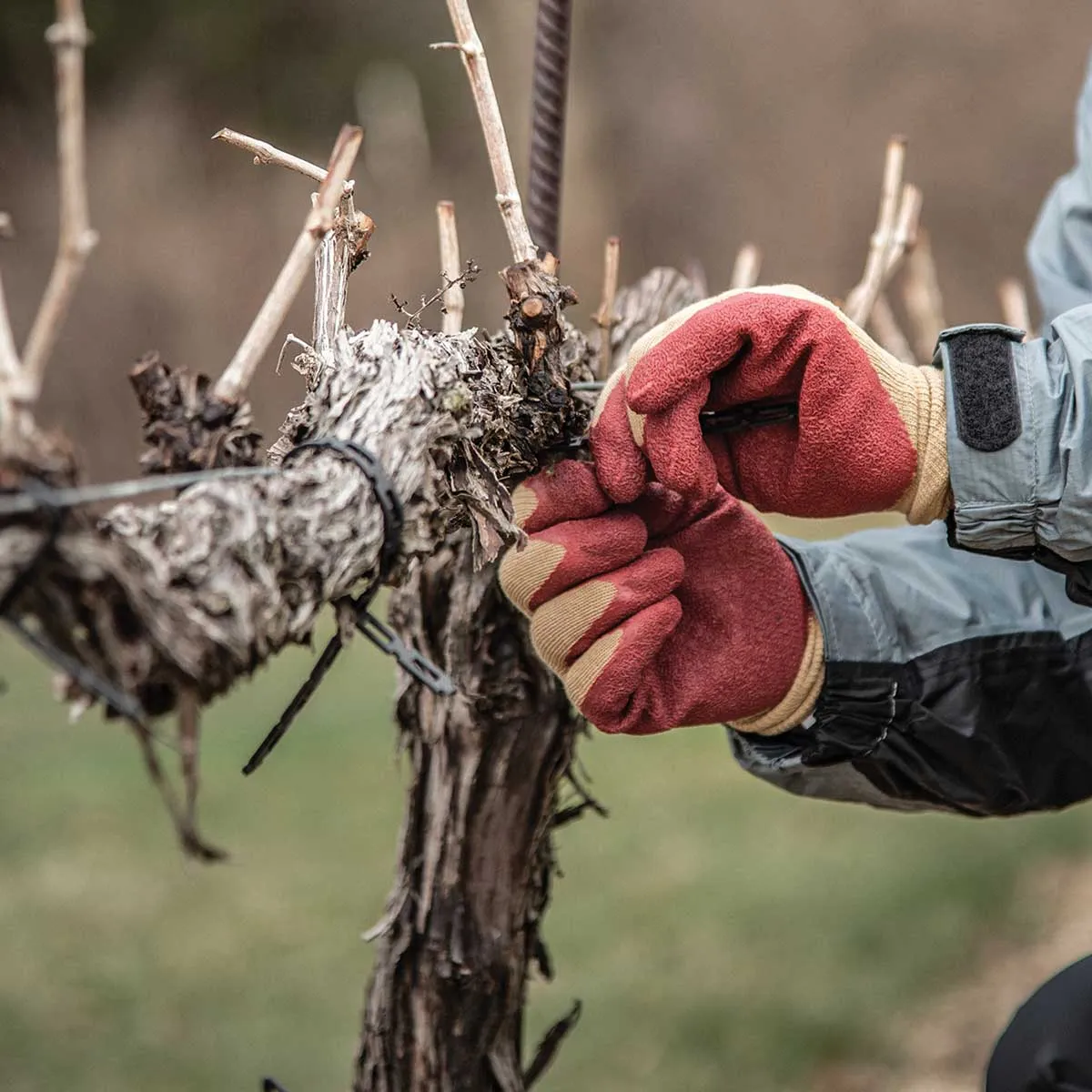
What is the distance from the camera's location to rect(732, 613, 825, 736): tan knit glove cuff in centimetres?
117

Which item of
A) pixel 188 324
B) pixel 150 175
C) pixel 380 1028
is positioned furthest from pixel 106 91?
pixel 380 1028

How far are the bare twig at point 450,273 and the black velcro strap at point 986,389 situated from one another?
42cm

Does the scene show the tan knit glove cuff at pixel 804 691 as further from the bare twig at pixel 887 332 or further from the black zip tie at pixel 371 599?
the bare twig at pixel 887 332

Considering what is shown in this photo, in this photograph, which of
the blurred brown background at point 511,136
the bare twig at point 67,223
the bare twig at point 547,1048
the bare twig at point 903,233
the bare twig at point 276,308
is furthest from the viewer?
the blurred brown background at point 511,136

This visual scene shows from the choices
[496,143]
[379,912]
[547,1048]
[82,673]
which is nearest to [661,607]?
[496,143]

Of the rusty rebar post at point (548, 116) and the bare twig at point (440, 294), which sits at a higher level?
the rusty rebar post at point (548, 116)

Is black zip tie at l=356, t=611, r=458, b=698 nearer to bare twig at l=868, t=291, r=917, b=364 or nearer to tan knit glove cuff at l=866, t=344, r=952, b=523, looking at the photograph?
tan knit glove cuff at l=866, t=344, r=952, b=523

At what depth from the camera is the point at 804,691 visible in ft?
3.85

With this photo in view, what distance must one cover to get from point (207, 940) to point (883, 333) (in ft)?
6.55

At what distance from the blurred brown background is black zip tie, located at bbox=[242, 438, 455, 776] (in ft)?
16.2

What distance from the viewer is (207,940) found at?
278cm

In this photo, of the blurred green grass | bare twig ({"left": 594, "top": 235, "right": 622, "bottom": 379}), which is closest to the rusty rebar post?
bare twig ({"left": 594, "top": 235, "right": 622, "bottom": 379})

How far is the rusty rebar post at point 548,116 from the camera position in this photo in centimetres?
125

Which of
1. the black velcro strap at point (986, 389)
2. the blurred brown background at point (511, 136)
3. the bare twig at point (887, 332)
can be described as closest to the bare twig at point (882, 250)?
the bare twig at point (887, 332)
